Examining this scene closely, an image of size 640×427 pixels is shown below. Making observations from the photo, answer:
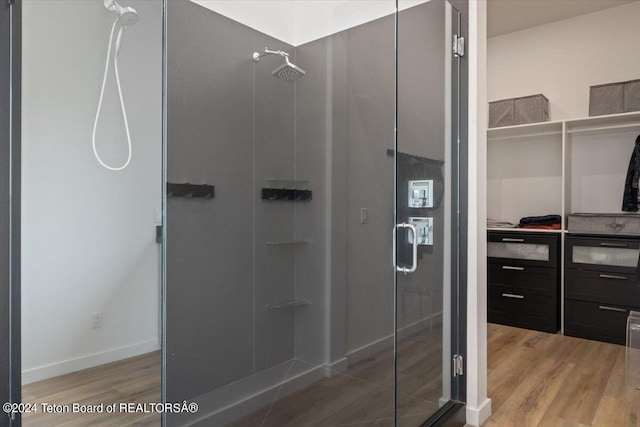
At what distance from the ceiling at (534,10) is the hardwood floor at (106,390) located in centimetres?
398

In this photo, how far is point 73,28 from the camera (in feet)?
6.65

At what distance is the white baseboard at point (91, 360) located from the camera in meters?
1.78

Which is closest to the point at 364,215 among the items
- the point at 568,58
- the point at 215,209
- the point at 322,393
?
the point at 215,209

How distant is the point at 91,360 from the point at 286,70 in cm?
173

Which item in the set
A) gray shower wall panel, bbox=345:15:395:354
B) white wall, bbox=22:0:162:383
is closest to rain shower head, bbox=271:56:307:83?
gray shower wall panel, bbox=345:15:395:354

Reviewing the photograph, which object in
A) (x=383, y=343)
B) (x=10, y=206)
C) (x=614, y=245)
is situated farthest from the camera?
(x=614, y=245)

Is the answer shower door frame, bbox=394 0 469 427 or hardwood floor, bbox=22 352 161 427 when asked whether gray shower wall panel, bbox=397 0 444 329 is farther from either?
hardwood floor, bbox=22 352 161 427

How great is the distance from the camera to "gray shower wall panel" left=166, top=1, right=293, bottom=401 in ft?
5.06

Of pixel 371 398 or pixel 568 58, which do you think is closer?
pixel 371 398

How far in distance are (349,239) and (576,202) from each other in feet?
9.42

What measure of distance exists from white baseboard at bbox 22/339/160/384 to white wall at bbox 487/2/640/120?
4126mm

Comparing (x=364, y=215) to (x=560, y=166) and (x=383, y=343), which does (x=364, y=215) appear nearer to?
(x=383, y=343)

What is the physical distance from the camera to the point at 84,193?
2062 millimetres

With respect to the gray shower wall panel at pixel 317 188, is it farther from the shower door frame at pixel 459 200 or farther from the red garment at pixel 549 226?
the red garment at pixel 549 226
